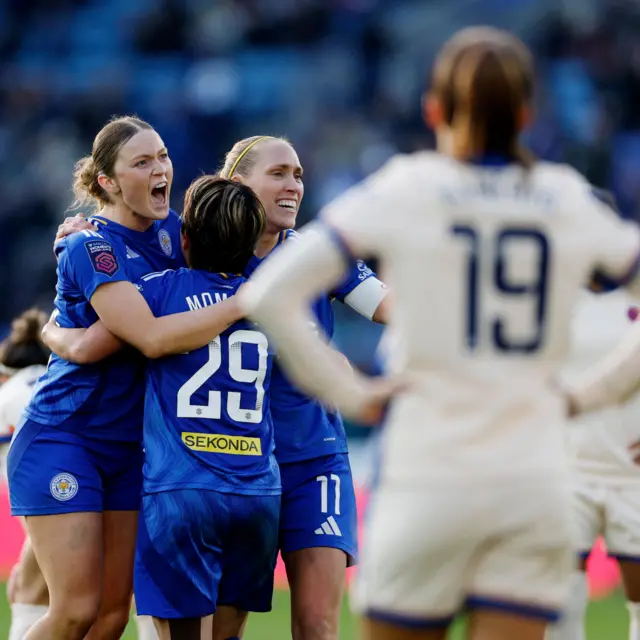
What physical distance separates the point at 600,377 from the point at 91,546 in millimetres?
2126

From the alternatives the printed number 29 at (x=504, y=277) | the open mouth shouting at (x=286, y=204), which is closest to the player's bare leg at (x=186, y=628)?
the open mouth shouting at (x=286, y=204)

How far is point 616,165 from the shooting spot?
15188 millimetres

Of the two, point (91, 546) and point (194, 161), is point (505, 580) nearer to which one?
point (91, 546)

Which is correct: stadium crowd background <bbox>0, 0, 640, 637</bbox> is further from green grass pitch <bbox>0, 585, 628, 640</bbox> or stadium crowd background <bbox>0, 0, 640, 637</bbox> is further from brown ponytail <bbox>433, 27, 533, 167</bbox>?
brown ponytail <bbox>433, 27, 533, 167</bbox>

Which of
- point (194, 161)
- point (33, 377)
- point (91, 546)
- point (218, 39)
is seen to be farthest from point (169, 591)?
point (218, 39)

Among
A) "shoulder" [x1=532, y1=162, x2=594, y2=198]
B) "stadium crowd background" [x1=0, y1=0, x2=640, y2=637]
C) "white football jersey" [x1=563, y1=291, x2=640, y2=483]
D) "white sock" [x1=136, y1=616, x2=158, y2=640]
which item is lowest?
"white sock" [x1=136, y1=616, x2=158, y2=640]

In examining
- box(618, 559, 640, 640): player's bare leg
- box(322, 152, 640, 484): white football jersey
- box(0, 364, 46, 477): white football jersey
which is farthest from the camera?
box(0, 364, 46, 477): white football jersey

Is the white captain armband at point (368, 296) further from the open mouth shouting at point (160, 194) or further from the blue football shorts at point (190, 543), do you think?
the blue football shorts at point (190, 543)

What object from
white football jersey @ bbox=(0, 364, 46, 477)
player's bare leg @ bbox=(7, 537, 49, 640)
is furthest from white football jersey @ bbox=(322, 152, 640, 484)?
white football jersey @ bbox=(0, 364, 46, 477)

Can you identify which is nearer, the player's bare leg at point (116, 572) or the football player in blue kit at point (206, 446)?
the football player in blue kit at point (206, 446)

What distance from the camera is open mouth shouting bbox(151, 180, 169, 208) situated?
470 cm

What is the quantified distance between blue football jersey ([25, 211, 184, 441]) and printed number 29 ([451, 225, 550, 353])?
182cm

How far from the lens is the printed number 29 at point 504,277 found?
2.91 metres

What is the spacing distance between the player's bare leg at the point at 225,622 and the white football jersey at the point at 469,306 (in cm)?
175
